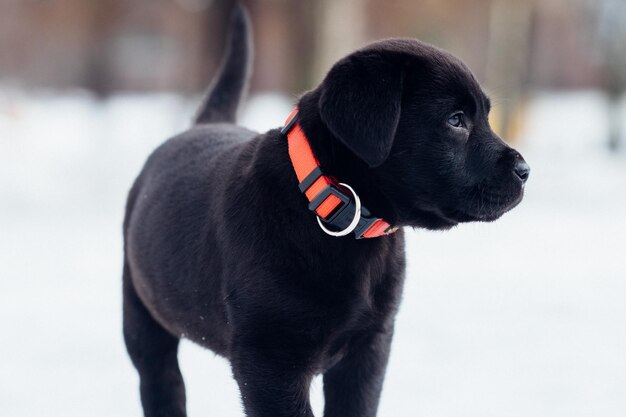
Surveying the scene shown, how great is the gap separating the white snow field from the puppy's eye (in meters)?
1.46

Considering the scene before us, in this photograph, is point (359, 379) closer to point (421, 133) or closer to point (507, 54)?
point (421, 133)

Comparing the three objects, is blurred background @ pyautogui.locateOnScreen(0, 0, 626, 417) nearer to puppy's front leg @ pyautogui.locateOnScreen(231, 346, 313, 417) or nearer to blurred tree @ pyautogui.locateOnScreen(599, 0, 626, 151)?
blurred tree @ pyautogui.locateOnScreen(599, 0, 626, 151)

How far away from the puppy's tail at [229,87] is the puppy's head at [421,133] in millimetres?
1353

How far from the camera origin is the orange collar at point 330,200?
7.88 ft

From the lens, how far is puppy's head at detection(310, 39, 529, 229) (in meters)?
2.43

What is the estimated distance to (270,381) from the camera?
2461mm

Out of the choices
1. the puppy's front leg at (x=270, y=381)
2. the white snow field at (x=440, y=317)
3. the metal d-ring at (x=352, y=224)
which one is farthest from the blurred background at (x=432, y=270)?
the puppy's front leg at (x=270, y=381)

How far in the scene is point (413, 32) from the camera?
26.7m

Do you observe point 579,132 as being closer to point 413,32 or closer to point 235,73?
point 413,32

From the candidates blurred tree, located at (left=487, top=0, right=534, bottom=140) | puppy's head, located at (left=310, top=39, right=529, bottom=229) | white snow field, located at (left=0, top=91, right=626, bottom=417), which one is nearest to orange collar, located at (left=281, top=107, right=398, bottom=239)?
puppy's head, located at (left=310, top=39, right=529, bottom=229)

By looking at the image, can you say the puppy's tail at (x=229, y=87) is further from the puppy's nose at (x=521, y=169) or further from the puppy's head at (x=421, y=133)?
the puppy's nose at (x=521, y=169)

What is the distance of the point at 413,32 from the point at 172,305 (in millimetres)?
24767

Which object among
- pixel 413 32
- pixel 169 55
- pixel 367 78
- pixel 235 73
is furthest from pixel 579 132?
pixel 169 55

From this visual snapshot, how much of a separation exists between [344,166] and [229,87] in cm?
154
